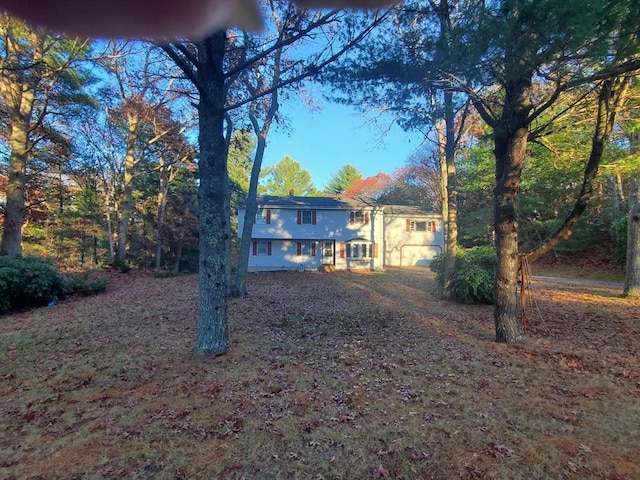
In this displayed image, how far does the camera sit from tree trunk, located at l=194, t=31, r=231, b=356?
15.3 feet

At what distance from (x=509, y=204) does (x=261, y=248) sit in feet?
62.9

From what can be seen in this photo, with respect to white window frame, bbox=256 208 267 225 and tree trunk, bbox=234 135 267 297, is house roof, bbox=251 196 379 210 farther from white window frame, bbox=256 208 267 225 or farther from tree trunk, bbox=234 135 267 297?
tree trunk, bbox=234 135 267 297

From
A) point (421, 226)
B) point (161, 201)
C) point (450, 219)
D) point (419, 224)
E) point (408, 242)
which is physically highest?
point (161, 201)

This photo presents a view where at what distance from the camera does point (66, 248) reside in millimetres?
22422

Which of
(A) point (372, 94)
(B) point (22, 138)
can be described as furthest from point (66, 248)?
(A) point (372, 94)

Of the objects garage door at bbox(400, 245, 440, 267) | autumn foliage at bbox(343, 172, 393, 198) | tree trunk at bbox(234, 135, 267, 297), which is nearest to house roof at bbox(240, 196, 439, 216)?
garage door at bbox(400, 245, 440, 267)

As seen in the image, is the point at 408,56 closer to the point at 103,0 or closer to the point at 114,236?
the point at 103,0

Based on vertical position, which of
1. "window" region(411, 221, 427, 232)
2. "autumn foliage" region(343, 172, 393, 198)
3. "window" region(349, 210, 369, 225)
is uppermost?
"autumn foliage" region(343, 172, 393, 198)

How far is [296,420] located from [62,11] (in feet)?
11.6

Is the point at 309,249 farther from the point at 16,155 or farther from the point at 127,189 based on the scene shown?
the point at 16,155

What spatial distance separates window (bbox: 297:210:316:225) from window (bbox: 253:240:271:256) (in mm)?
2702

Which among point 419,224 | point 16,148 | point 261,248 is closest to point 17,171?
point 16,148

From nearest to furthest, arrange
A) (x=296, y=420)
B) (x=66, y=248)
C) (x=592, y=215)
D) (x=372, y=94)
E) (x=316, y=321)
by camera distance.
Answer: (x=296, y=420) < (x=372, y=94) < (x=316, y=321) < (x=592, y=215) < (x=66, y=248)

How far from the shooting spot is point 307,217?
75.8 feet
